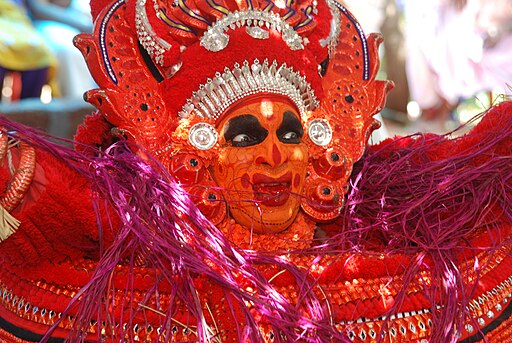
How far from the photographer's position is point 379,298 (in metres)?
1.45

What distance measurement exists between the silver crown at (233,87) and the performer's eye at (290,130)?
0.20 ft

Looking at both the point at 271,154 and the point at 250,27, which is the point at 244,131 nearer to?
the point at 271,154

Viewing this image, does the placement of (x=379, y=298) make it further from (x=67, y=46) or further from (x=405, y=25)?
(x=405, y=25)

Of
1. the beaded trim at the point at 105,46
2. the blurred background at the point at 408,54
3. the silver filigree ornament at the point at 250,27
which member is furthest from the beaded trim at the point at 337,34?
the blurred background at the point at 408,54

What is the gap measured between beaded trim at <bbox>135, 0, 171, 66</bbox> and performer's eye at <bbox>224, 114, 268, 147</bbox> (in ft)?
0.77

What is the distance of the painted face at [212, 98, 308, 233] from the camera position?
5.06 ft

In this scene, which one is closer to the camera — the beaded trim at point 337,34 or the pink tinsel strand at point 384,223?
the pink tinsel strand at point 384,223

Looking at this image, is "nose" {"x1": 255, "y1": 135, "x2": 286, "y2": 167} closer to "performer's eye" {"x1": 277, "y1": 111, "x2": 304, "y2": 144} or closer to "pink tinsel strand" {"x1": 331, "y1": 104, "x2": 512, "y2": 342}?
"performer's eye" {"x1": 277, "y1": 111, "x2": 304, "y2": 144}

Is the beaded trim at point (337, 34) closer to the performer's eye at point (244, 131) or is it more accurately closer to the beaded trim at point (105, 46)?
the performer's eye at point (244, 131)

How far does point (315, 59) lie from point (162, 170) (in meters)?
0.51

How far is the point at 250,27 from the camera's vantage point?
5.22 feet

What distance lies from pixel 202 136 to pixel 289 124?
0.68 feet

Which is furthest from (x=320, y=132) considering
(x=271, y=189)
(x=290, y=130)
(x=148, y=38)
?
(x=148, y=38)

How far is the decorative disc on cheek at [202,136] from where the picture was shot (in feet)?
5.05
